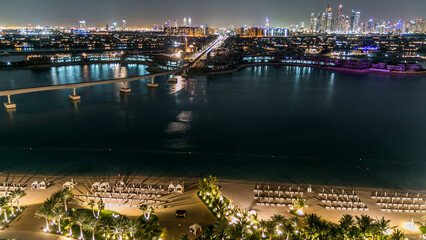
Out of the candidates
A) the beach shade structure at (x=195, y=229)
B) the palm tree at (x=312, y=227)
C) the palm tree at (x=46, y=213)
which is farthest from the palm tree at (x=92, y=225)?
the palm tree at (x=312, y=227)

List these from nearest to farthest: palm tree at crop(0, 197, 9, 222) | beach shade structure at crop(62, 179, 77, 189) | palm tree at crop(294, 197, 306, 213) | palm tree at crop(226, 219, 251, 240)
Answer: palm tree at crop(226, 219, 251, 240) → palm tree at crop(0, 197, 9, 222) → palm tree at crop(294, 197, 306, 213) → beach shade structure at crop(62, 179, 77, 189)

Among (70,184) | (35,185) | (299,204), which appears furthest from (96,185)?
(299,204)

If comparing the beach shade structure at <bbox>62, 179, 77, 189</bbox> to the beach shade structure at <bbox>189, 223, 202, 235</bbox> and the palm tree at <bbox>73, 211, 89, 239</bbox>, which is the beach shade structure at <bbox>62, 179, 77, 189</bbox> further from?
the beach shade structure at <bbox>189, 223, 202, 235</bbox>

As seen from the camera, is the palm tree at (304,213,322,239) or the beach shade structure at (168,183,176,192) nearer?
the palm tree at (304,213,322,239)

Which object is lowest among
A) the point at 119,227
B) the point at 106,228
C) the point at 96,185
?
the point at 96,185

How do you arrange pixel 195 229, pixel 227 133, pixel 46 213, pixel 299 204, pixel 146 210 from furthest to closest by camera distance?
pixel 227 133, pixel 299 204, pixel 146 210, pixel 195 229, pixel 46 213

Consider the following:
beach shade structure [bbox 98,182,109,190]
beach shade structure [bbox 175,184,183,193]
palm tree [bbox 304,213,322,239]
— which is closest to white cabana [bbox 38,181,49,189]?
beach shade structure [bbox 98,182,109,190]

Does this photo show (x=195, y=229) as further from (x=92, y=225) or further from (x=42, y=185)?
(x=42, y=185)

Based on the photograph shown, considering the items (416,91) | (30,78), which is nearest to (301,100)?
(416,91)
